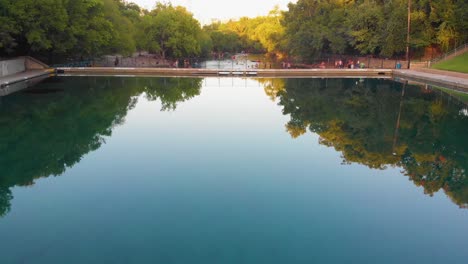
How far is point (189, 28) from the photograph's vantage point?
5844 cm

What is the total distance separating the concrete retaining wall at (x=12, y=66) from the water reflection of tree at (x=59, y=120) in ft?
11.8

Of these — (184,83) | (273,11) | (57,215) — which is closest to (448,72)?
(184,83)

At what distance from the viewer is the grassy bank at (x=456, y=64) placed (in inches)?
1403

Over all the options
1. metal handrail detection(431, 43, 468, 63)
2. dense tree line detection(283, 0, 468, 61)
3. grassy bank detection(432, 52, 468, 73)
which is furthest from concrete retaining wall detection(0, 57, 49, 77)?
metal handrail detection(431, 43, 468, 63)

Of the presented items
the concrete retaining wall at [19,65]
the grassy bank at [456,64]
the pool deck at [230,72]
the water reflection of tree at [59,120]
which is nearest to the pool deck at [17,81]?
the concrete retaining wall at [19,65]

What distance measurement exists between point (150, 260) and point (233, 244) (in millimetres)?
1492

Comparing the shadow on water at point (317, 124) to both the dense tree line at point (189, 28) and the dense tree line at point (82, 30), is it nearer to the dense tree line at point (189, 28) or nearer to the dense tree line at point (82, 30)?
the dense tree line at point (82, 30)

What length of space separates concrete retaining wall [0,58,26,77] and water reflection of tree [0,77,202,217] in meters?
3.61

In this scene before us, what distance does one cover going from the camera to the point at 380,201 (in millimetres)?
9680

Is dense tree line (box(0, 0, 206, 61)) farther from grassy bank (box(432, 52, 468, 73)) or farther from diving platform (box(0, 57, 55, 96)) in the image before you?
grassy bank (box(432, 52, 468, 73))

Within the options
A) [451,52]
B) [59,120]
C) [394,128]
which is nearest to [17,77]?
[59,120]

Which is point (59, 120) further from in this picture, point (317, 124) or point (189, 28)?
point (189, 28)

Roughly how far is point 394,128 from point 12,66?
3128cm

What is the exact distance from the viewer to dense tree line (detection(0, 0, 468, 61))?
35000 millimetres
